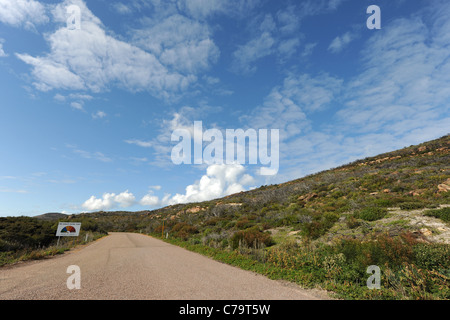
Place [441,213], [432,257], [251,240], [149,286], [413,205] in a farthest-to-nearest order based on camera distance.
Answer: [251,240] < [413,205] < [441,213] < [149,286] < [432,257]

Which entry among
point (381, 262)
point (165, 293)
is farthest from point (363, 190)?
point (165, 293)

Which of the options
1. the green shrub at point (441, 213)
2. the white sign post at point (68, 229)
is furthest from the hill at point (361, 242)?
the white sign post at point (68, 229)

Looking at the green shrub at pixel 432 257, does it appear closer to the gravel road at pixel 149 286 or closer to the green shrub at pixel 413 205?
the gravel road at pixel 149 286

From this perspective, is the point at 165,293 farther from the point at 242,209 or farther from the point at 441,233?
the point at 242,209

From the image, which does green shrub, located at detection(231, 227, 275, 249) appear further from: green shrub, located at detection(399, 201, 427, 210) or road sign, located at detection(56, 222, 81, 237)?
road sign, located at detection(56, 222, 81, 237)

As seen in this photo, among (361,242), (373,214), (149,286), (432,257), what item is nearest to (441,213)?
(373,214)

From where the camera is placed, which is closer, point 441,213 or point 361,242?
point 361,242

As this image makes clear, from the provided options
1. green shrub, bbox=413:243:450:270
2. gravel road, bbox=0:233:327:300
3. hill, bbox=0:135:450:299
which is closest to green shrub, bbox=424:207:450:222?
hill, bbox=0:135:450:299

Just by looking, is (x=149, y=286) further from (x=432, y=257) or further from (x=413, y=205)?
(x=413, y=205)
